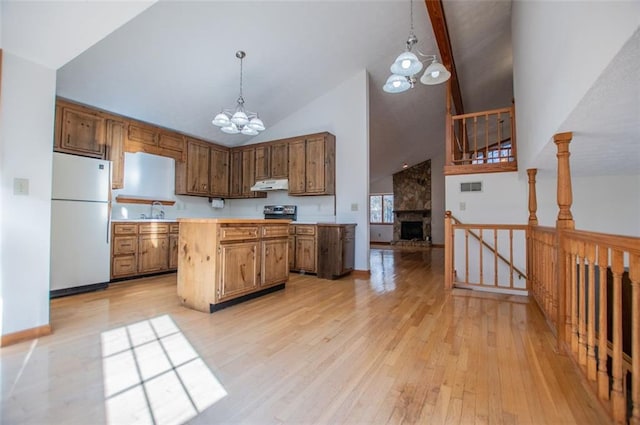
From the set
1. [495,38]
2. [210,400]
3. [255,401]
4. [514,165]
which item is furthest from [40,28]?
[495,38]

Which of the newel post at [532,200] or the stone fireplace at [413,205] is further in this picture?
the stone fireplace at [413,205]

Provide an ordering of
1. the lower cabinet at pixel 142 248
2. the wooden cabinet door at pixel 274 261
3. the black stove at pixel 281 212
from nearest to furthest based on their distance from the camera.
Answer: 1. the wooden cabinet door at pixel 274 261
2. the lower cabinet at pixel 142 248
3. the black stove at pixel 281 212

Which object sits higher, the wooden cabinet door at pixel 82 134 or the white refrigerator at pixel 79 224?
the wooden cabinet door at pixel 82 134

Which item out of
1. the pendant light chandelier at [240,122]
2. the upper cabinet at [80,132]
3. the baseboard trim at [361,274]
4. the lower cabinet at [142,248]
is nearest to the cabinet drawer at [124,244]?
the lower cabinet at [142,248]

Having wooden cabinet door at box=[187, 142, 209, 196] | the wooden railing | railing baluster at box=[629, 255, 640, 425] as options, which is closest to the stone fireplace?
the wooden railing

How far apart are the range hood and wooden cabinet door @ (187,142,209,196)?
0.97 metres

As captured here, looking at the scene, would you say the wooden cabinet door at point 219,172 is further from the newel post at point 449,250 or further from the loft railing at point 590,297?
the loft railing at point 590,297

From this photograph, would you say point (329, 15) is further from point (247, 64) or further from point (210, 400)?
point (210, 400)

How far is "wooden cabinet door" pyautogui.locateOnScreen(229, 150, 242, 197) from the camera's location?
20.0ft

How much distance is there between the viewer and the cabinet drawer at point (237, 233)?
2873 millimetres

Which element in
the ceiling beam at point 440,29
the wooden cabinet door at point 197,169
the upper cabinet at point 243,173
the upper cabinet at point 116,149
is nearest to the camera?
the ceiling beam at point 440,29

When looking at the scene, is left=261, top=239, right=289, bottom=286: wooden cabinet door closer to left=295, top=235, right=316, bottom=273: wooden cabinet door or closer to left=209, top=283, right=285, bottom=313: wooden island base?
→ left=209, top=283, right=285, bottom=313: wooden island base

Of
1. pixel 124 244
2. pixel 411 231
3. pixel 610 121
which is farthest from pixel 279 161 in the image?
pixel 411 231

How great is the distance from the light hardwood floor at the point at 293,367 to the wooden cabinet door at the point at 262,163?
3.19 metres
